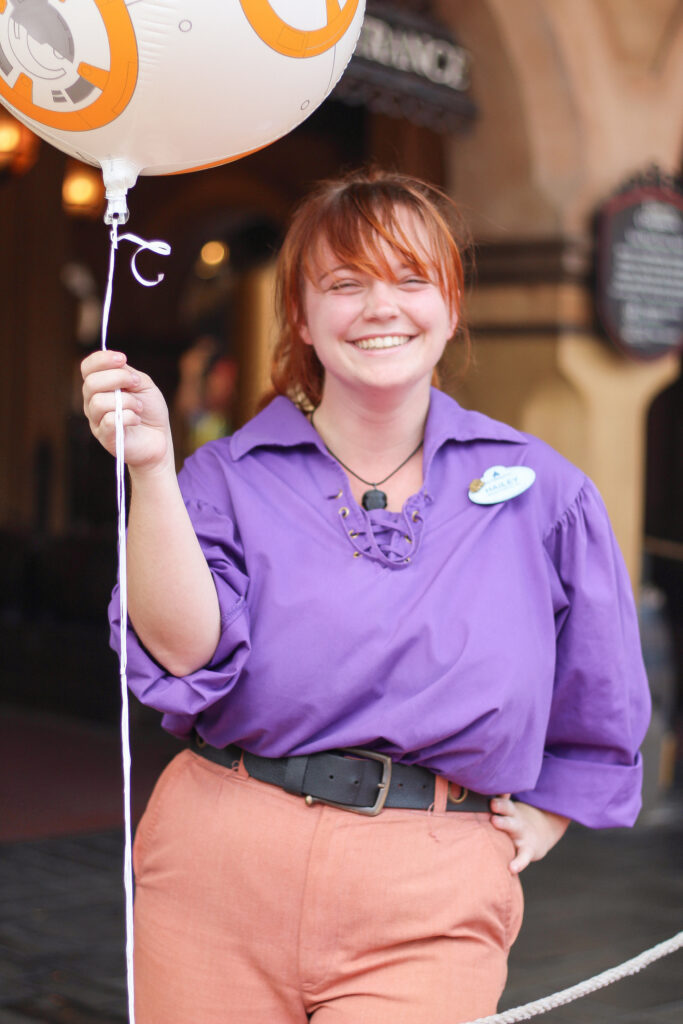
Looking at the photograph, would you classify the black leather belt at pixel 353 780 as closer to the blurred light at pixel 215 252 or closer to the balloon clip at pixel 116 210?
the balloon clip at pixel 116 210

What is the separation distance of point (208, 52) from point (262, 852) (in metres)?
1.10

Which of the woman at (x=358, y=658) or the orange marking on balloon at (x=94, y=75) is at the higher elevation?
the orange marking on balloon at (x=94, y=75)

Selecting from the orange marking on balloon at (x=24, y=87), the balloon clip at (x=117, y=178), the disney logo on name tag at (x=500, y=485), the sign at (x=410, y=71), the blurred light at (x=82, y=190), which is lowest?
the disney logo on name tag at (x=500, y=485)

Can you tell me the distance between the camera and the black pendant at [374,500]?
2066mm

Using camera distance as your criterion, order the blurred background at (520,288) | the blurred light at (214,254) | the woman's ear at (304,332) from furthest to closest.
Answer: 1. the blurred light at (214,254)
2. the blurred background at (520,288)
3. the woman's ear at (304,332)

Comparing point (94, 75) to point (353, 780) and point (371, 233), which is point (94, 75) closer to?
point (371, 233)

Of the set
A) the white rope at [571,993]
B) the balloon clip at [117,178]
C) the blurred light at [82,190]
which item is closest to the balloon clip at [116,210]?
the balloon clip at [117,178]

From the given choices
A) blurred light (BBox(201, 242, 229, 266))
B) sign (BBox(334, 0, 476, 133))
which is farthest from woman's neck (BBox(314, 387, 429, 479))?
blurred light (BBox(201, 242, 229, 266))

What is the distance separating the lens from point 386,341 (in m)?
2.02

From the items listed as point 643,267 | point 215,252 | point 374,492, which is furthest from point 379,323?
point 215,252

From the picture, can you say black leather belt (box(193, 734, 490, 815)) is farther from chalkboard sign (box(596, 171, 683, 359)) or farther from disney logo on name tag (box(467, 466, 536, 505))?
chalkboard sign (box(596, 171, 683, 359))

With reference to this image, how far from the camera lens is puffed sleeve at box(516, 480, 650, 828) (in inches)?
82.6

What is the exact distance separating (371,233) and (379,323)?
0.13 meters

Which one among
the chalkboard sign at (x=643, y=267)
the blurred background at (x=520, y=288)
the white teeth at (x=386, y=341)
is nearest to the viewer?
the white teeth at (x=386, y=341)
